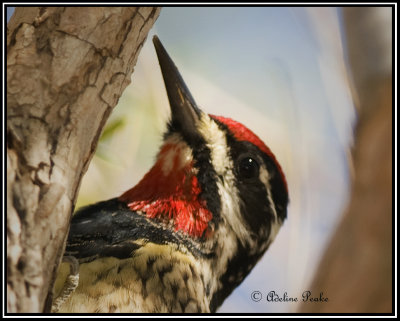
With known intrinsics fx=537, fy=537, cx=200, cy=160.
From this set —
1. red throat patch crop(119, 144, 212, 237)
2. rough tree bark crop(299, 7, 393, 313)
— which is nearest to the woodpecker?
red throat patch crop(119, 144, 212, 237)

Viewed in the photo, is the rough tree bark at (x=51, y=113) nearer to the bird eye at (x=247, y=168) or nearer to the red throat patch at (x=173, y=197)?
the red throat patch at (x=173, y=197)

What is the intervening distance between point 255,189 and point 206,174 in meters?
0.29

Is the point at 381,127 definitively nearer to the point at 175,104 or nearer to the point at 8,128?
the point at 175,104

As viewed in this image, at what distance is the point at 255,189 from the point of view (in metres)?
2.52

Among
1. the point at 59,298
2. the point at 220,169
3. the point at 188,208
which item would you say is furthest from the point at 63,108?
the point at 220,169

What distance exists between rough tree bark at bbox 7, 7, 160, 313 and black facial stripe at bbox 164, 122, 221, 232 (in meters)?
0.92

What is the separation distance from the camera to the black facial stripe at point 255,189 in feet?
8.15

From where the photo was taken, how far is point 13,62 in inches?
50.8

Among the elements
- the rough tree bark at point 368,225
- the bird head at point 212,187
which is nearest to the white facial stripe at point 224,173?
A: the bird head at point 212,187

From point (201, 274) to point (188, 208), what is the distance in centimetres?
28

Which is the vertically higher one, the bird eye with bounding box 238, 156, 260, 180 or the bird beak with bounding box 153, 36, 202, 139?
the bird beak with bounding box 153, 36, 202, 139

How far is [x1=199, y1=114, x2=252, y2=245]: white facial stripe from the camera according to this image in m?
2.39

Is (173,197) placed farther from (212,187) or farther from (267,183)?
→ (267,183)

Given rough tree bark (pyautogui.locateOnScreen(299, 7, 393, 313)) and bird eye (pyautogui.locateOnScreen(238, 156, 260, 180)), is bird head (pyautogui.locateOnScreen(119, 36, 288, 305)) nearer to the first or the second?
bird eye (pyautogui.locateOnScreen(238, 156, 260, 180))
